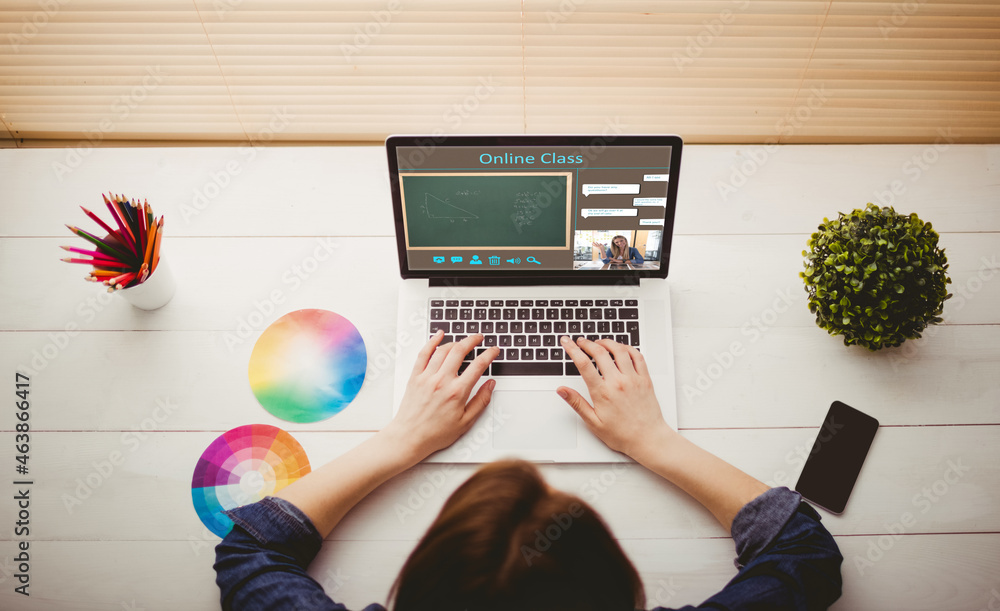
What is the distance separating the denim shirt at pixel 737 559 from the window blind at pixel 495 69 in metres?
0.82

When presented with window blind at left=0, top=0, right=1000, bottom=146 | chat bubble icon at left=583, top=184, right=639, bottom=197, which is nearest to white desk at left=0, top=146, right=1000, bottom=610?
window blind at left=0, top=0, right=1000, bottom=146

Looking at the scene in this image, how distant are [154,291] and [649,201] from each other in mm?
854

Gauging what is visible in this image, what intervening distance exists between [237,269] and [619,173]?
712mm

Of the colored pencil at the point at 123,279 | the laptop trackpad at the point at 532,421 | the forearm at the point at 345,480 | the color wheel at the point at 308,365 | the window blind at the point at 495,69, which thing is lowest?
the forearm at the point at 345,480

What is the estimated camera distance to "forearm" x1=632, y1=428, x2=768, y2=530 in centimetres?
81

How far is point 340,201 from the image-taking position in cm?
113

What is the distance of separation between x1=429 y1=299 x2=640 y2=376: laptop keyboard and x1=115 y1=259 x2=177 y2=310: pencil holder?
1.54 ft

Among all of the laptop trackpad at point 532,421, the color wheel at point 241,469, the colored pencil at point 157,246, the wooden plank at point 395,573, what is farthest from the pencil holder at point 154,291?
the laptop trackpad at point 532,421

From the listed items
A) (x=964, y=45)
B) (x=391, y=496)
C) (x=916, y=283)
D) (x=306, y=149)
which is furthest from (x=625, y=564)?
(x=964, y=45)

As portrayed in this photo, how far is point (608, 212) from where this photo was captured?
36.3 inches

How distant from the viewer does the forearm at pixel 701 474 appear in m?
0.81

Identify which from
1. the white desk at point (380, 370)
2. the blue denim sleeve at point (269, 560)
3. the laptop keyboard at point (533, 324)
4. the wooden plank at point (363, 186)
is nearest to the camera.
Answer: the blue denim sleeve at point (269, 560)

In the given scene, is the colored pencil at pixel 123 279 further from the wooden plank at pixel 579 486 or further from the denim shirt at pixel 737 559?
the denim shirt at pixel 737 559

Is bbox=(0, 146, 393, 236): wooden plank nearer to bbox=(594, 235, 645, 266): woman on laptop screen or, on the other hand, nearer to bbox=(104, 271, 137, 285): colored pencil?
bbox=(104, 271, 137, 285): colored pencil
